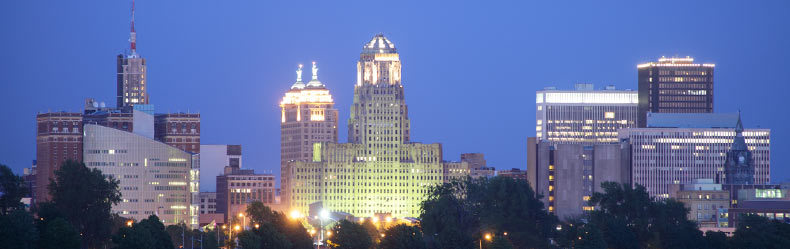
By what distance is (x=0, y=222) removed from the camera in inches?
7613

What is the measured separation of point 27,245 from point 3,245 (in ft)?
10.9

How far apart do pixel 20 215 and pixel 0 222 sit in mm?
3526

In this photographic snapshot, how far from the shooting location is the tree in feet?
628

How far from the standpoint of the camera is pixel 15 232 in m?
192

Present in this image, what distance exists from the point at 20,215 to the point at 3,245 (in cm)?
617

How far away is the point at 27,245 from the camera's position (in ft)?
636

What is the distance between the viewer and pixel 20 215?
7736 inches

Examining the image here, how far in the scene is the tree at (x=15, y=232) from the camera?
19138 cm

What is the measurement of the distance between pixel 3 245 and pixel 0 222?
3356mm

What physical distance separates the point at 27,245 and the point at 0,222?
384 centimetres
